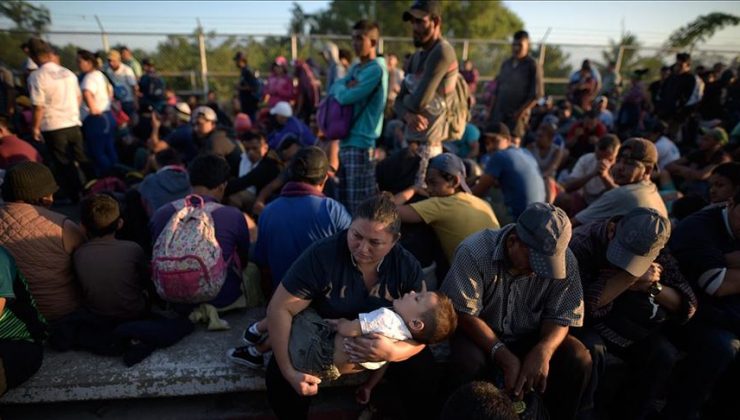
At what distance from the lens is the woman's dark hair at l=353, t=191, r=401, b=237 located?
7.09ft

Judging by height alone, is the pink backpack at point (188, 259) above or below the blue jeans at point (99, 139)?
below

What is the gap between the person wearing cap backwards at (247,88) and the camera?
10.2 m

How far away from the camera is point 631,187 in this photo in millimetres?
3338

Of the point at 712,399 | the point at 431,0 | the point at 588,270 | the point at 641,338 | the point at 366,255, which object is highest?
the point at 431,0

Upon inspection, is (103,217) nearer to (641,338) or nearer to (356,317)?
(356,317)

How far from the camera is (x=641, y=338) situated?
2.65m

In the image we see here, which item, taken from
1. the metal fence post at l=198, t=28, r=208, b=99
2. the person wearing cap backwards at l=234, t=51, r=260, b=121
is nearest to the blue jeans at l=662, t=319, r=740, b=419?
the person wearing cap backwards at l=234, t=51, r=260, b=121

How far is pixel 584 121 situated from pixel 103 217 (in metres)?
7.39

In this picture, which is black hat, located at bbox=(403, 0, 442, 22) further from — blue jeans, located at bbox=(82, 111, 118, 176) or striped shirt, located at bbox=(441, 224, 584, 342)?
blue jeans, located at bbox=(82, 111, 118, 176)

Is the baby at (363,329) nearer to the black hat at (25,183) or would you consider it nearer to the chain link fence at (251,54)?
the black hat at (25,183)

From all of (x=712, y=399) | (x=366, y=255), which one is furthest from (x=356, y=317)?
(x=712, y=399)

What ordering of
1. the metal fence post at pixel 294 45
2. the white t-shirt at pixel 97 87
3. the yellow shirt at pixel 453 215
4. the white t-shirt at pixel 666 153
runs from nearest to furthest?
the yellow shirt at pixel 453 215
the white t-shirt at pixel 666 153
the white t-shirt at pixel 97 87
the metal fence post at pixel 294 45

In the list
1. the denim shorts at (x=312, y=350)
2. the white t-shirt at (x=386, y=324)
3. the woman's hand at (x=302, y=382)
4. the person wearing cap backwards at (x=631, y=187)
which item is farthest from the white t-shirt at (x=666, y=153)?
the woman's hand at (x=302, y=382)

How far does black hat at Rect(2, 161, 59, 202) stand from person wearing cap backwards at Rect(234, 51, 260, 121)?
7895mm
